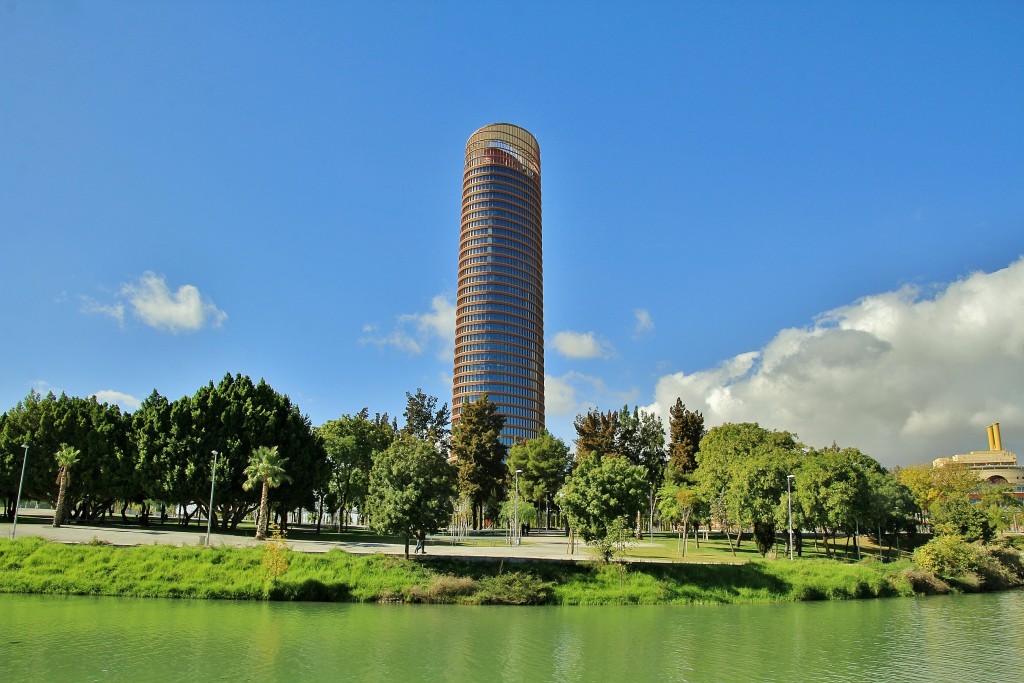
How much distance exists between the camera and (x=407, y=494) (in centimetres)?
4728

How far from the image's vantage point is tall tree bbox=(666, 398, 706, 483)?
89.2m

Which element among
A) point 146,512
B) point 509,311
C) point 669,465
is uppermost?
point 509,311

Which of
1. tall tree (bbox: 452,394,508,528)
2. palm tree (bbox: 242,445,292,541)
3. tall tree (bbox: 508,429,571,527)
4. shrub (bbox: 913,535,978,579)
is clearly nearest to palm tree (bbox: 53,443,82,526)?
palm tree (bbox: 242,445,292,541)

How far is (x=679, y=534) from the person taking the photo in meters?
96.5

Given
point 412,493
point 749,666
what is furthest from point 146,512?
point 749,666

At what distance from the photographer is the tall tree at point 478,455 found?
293 ft

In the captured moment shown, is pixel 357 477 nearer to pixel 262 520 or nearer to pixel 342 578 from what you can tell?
pixel 262 520

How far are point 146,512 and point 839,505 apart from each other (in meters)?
70.4

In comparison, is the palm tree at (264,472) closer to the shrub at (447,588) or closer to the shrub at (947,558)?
the shrub at (447,588)

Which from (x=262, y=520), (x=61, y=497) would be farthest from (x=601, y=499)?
(x=61, y=497)

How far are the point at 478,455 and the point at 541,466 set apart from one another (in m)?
8.58

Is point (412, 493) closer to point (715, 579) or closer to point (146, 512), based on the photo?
point (715, 579)

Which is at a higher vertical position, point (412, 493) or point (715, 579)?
point (412, 493)

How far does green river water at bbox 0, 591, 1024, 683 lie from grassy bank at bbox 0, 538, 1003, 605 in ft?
5.91
